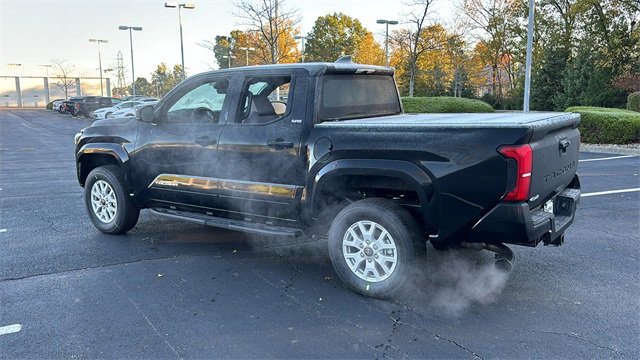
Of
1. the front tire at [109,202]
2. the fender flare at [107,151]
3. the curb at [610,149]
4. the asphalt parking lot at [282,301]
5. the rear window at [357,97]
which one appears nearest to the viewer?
the asphalt parking lot at [282,301]

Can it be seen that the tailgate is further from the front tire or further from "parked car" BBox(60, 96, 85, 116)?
"parked car" BBox(60, 96, 85, 116)

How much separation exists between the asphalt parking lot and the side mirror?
1377 millimetres

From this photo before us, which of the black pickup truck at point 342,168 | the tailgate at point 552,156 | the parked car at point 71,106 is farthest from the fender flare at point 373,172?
the parked car at point 71,106

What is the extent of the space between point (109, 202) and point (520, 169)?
454 centimetres

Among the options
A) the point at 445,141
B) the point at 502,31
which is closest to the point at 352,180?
the point at 445,141

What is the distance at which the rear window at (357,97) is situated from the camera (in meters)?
4.55

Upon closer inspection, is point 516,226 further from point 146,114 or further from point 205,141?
point 146,114

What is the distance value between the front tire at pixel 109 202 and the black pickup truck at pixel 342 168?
0.06ft

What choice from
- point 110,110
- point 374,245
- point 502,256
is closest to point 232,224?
point 374,245

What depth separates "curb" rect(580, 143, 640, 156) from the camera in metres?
13.6

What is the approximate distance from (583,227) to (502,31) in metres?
32.4

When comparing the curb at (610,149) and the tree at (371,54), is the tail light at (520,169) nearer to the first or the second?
the curb at (610,149)

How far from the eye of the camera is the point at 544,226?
3695 mm

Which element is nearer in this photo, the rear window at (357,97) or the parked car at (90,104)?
the rear window at (357,97)
